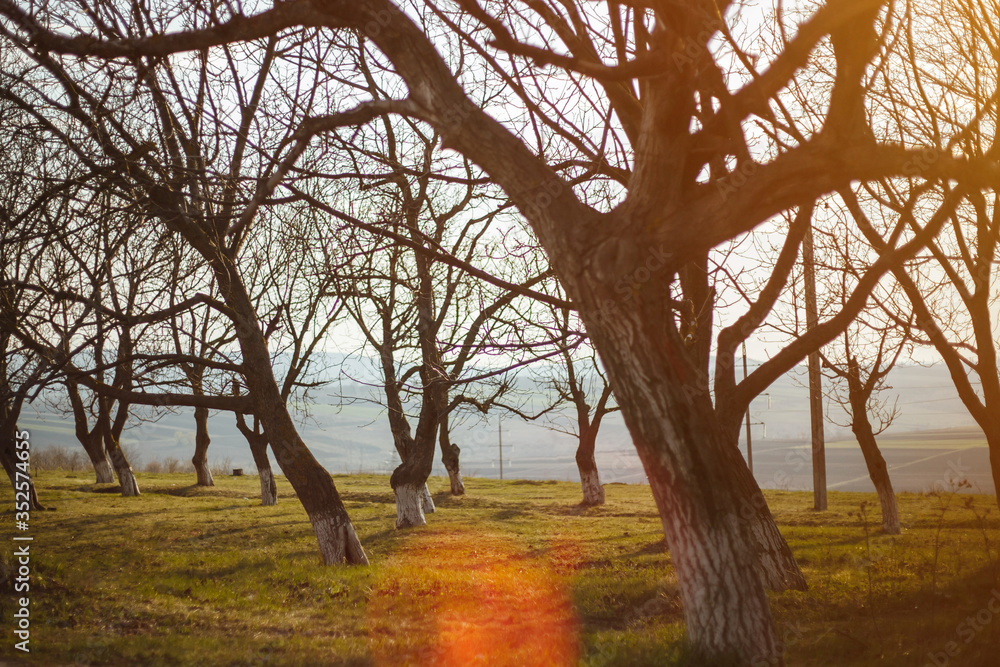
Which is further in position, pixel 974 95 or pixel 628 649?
pixel 974 95

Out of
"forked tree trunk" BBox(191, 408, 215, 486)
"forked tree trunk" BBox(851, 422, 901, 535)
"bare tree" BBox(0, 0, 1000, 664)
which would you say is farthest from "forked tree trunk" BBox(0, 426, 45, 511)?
"forked tree trunk" BBox(851, 422, 901, 535)

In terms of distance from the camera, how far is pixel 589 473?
75.0ft

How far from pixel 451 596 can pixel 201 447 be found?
2145 cm

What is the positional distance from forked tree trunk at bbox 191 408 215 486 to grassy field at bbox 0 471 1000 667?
894cm

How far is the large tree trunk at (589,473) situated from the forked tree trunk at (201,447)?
1393cm

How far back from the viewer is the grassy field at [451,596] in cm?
558

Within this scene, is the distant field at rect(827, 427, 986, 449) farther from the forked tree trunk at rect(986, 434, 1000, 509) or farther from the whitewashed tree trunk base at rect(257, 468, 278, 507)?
the forked tree trunk at rect(986, 434, 1000, 509)

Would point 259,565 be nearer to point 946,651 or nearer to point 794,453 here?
point 946,651

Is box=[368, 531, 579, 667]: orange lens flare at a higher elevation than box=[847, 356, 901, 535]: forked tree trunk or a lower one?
lower

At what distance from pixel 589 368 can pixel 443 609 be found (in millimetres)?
17239

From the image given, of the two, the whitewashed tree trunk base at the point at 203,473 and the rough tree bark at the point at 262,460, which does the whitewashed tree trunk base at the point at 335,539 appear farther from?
the whitewashed tree trunk base at the point at 203,473

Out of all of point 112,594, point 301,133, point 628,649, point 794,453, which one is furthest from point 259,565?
point 794,453

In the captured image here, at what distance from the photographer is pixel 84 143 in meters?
7.52

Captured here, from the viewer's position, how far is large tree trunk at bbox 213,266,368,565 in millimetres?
9867
